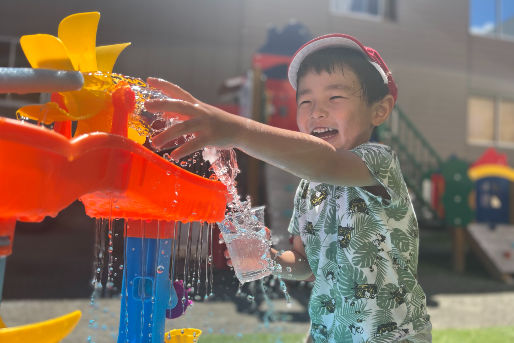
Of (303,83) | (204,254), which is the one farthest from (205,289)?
(303,83)

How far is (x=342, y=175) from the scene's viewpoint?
114 centimetres

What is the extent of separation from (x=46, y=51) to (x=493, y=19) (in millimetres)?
13541

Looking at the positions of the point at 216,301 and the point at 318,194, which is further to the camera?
the point at 216,301

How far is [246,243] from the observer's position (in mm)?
1305

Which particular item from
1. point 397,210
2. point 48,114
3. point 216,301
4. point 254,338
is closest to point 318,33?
point 216,301

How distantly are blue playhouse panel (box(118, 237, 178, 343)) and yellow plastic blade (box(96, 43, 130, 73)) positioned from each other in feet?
1.29

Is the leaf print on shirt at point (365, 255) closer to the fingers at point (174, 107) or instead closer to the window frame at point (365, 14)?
the fingers at point (174, 107)

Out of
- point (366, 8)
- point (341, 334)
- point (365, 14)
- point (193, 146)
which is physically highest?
point (366, 8)

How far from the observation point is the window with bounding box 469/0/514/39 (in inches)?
465

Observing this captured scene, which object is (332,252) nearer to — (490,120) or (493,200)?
(493,200)

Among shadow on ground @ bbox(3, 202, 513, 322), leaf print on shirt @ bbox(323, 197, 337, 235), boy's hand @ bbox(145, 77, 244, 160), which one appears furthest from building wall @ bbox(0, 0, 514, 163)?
boy's hand @ bbox(145, 77, 244, 160)

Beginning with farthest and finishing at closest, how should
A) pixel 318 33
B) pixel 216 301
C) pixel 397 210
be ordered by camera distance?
1. pixel 318 33
2. pixel 216 301
3. pixel 397 210

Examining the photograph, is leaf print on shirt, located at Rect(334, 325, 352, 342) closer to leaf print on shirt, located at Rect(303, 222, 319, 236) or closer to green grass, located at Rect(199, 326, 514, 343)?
leaf print on shirt, located at Rect(303, 222, 319, 236)

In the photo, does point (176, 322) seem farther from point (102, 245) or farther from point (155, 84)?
point (155, 84)
